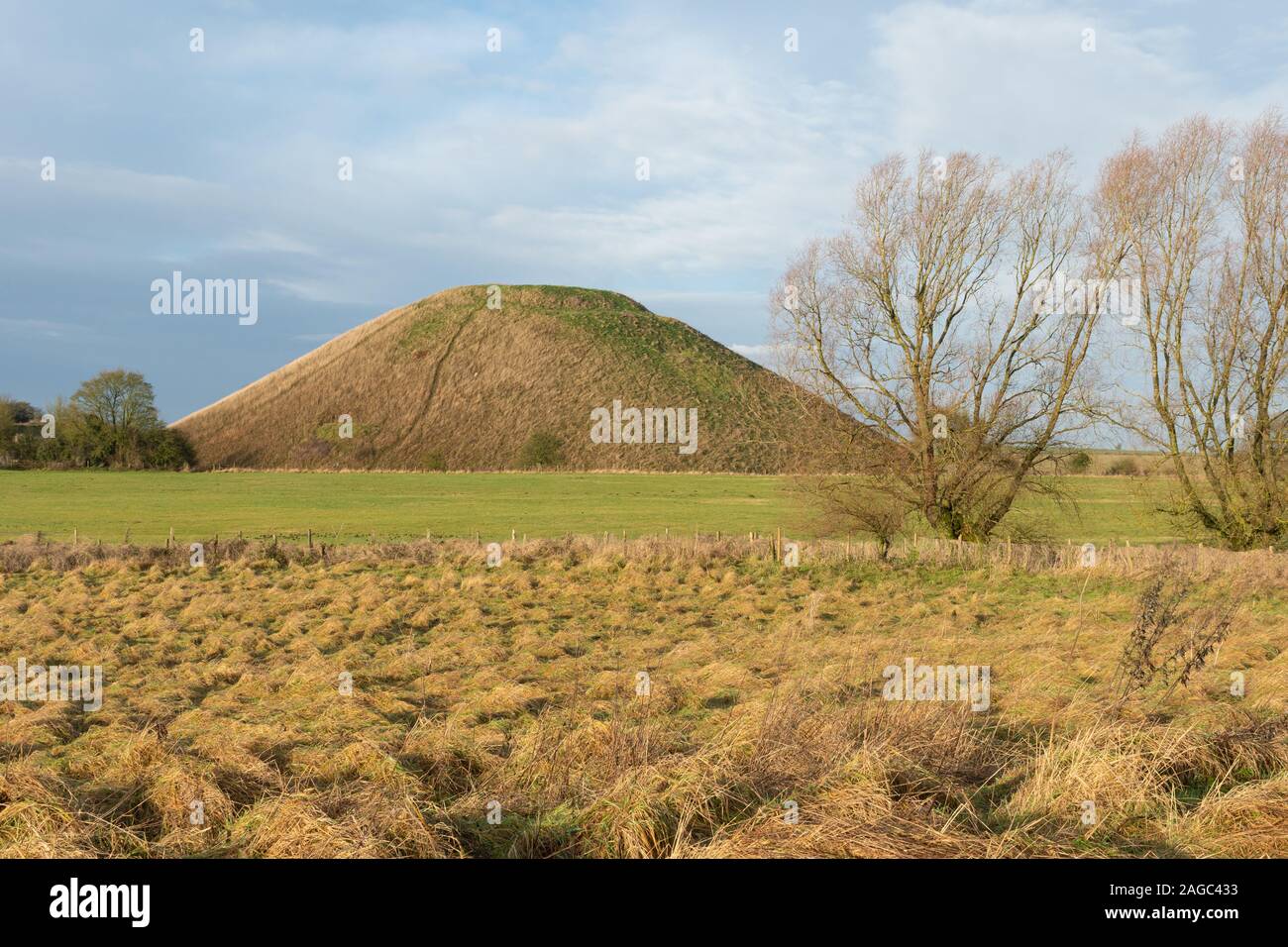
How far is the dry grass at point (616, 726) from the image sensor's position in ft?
21.7

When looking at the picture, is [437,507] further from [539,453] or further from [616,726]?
[539,453]

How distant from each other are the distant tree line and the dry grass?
96219 mm

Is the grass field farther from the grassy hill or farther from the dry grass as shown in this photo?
the grassy hill

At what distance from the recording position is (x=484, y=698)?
41.0 feet

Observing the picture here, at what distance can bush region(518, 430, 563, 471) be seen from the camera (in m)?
115

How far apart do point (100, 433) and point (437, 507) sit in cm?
7245

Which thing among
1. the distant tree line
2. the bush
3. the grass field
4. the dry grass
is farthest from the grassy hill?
the dry grass

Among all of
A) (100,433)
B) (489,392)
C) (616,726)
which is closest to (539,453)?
(489,392)

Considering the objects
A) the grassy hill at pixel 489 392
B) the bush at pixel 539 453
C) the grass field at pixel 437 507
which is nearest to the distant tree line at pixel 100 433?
the grassy hill at pixel 489 392

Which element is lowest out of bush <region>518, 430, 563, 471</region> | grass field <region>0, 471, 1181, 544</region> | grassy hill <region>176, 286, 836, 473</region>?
grass field <region>0, 471, 1181, 544</region>

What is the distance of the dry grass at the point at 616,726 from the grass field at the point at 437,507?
43.2ft

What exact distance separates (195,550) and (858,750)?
2429cm

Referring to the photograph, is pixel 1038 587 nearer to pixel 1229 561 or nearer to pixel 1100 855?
pixel 1229 561

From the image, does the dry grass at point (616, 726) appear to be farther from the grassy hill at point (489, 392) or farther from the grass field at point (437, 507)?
the grassy hill at point (489, 392)
